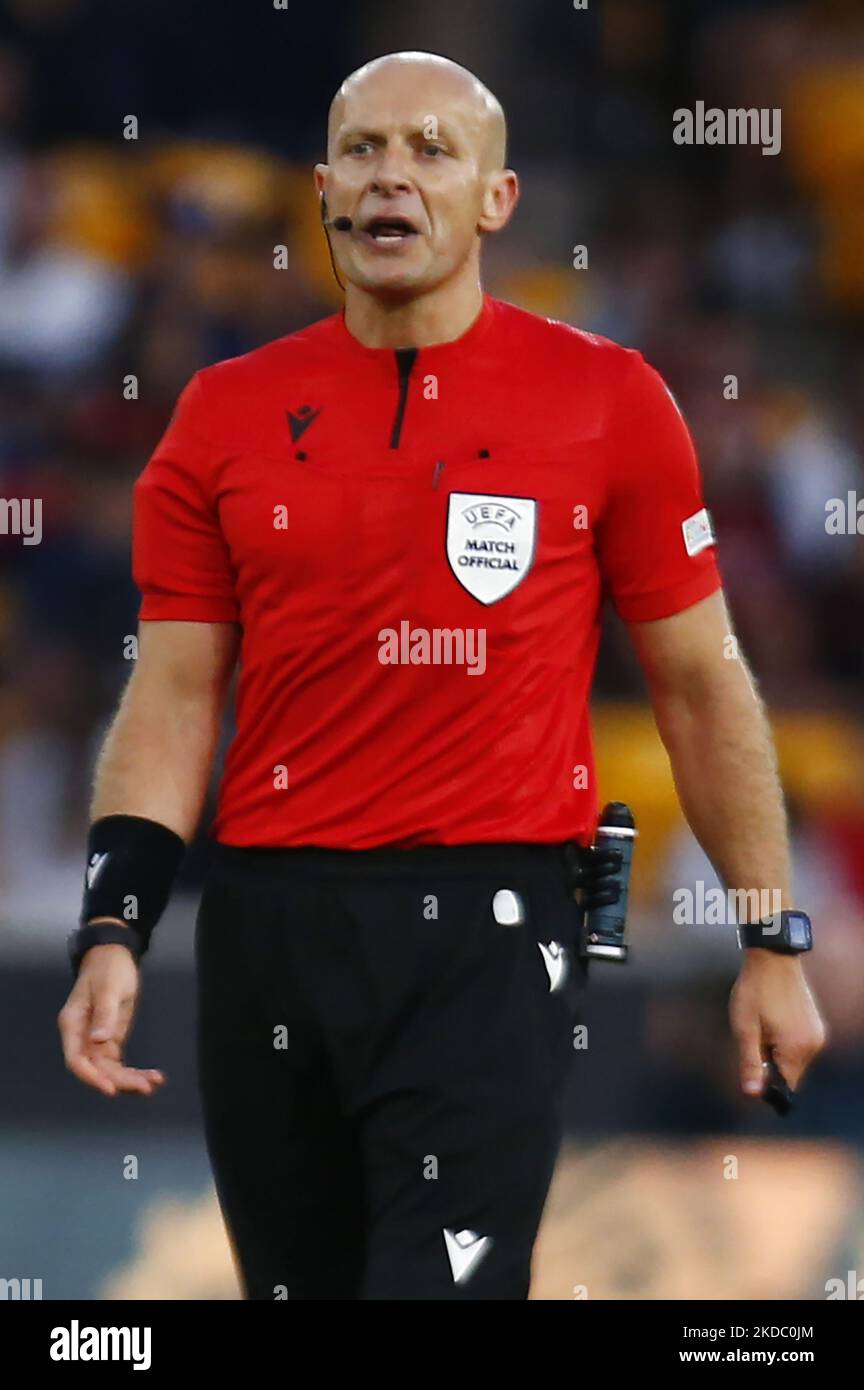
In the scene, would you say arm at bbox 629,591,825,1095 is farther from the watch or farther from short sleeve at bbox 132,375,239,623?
short sleeve at bbox 132,375,239,623

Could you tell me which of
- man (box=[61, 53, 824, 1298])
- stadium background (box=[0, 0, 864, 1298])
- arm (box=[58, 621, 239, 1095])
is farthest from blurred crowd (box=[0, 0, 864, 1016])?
man (box=[61, 53, 824, 1298])

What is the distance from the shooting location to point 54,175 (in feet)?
28.9

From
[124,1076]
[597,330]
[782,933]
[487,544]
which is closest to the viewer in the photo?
[124,1076]

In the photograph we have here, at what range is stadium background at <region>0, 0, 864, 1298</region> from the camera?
6.03 m

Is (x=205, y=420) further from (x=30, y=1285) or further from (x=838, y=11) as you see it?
(x=838, y=11)

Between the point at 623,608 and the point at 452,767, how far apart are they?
400 mm

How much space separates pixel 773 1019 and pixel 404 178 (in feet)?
4.44

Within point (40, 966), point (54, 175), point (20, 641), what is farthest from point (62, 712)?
point (54, 175)

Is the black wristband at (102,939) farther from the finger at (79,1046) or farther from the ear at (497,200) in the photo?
the ear at (497,200)

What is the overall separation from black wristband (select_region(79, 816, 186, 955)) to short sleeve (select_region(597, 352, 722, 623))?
80 centimetres

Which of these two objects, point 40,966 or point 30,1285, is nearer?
point 30,1285

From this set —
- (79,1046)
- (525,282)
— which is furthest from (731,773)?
(525,282)

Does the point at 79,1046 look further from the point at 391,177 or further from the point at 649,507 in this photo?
the point at 391,177

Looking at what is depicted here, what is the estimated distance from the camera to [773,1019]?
3.61 metres
